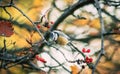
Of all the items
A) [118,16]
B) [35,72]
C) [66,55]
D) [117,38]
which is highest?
[118,16]

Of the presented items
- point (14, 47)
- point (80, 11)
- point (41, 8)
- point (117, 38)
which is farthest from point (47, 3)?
point (117, 38)

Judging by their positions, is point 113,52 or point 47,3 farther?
point 47,3

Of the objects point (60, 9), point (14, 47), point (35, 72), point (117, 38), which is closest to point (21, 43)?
point (14, 47)

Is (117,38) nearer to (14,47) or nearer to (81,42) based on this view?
(81,42)

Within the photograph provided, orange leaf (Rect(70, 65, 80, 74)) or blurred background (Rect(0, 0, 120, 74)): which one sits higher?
blurred background (Rect(0, 0, 120, 74))

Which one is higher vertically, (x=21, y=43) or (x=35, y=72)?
(x=21, y=43)

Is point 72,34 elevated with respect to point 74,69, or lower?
elevated

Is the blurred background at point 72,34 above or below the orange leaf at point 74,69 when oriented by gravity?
above
